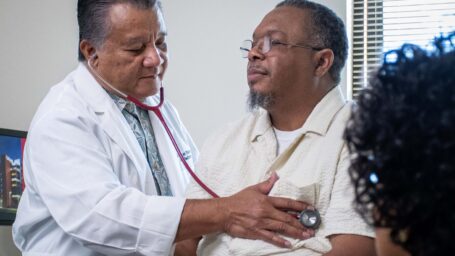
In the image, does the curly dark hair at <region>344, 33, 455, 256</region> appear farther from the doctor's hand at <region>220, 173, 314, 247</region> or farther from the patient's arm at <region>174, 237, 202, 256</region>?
the patient's arm at <region>174, 237, 202, 256</region>

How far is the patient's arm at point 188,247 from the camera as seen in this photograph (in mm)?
1896

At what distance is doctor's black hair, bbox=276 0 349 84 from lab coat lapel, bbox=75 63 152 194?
546 mm

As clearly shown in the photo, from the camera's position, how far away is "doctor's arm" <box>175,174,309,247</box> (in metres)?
1.66

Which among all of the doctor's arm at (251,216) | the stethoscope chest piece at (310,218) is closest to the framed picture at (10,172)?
the doctor's arm at (251,216)

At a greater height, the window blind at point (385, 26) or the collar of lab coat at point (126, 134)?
the window blind at point (385, 26)

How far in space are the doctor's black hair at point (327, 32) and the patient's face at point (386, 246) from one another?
3.40 ft

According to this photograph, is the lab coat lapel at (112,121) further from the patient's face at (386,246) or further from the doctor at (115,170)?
the patient's face at (386,246)

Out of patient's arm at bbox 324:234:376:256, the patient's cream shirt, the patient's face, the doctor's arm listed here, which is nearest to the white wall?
the patient's cream shirt

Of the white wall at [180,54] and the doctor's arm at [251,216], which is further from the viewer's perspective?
the white wall at [180,54]

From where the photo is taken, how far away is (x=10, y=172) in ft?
9.23

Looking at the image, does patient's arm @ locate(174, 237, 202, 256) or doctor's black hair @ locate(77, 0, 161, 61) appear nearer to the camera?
patient's arm @ locate(174, 237, 202, 256)

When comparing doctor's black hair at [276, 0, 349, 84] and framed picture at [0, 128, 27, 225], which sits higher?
doctor's black hair at [276, 0, 349, 84]

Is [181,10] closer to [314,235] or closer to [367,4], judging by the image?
[367,4]

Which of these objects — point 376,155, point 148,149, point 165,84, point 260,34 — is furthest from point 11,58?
point 376,155
